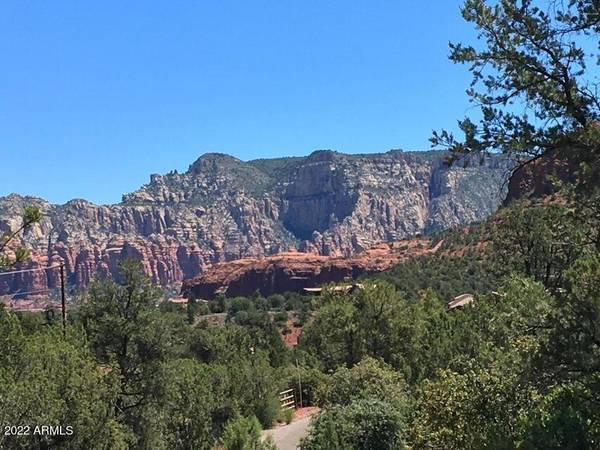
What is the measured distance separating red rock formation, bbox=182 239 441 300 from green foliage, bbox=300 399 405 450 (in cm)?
11428

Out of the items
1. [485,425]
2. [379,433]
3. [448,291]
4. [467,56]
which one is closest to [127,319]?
[379,433]

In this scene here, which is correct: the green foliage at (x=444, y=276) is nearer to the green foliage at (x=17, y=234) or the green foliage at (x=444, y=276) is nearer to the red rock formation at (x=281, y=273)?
the red rock formation at (x=281, y=273)

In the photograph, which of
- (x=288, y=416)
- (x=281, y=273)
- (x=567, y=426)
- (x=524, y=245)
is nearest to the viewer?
(x=567, y=426)

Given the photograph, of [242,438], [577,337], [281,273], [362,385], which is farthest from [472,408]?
[281,273]

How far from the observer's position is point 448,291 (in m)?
68.4

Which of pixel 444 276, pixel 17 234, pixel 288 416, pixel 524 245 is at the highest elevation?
pixel 17 234

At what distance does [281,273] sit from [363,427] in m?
134

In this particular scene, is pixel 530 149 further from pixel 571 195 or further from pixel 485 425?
pixel 485 425

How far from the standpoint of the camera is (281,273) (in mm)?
147000

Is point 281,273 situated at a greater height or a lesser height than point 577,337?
greater

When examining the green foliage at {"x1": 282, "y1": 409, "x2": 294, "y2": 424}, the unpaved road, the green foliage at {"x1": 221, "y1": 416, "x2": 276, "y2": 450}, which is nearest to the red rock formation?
the green foliage at {"x1": 282, "y1": 409, "x2": 294, "y2": 424}

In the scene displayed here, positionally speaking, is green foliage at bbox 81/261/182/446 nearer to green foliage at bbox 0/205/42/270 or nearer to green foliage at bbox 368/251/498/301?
green foliage at bbox 0/205/42/270

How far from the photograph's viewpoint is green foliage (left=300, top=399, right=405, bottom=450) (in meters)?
13.1

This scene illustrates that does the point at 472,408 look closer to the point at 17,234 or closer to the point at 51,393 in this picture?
the point at 17,234
